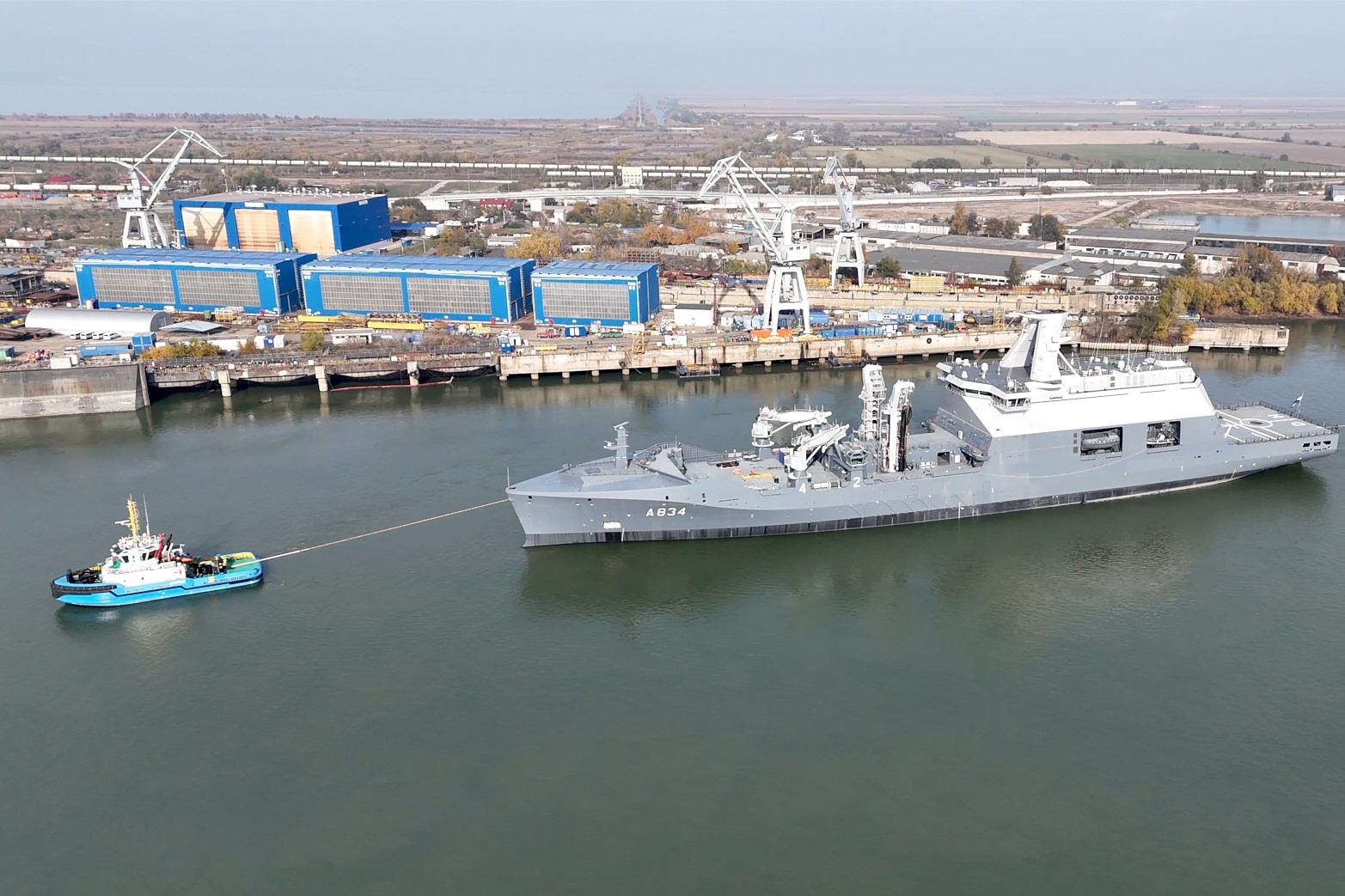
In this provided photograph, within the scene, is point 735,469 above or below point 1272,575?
above

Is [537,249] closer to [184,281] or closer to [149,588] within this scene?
[184,281]

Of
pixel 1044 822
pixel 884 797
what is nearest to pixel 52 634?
pixel 884 797

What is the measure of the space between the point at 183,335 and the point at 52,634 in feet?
70.0

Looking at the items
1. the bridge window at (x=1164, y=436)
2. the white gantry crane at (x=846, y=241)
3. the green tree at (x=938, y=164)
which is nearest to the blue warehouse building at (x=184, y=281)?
the white gantry crane at (x=846, y=241)

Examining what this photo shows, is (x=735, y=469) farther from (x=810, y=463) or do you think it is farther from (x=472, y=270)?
(x=472, y=270)

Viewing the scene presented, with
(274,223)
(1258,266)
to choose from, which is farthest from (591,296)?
(1258,266)

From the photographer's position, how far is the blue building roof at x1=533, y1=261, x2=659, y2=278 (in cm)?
3578

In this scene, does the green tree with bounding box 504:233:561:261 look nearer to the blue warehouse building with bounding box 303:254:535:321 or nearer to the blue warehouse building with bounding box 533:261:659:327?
the blue warehouse building with bounding box 303:254:535:321

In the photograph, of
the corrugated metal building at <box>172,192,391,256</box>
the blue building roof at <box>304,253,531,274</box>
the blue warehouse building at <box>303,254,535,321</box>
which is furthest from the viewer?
the corrugated metal building at <box>172,192,391,256</box>

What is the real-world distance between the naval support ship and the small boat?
5.56 meters

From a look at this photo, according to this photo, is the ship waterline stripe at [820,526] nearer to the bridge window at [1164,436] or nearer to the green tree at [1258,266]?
the bridge window at [1164,436]

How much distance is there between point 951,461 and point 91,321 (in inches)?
1217

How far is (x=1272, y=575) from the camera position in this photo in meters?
17.9

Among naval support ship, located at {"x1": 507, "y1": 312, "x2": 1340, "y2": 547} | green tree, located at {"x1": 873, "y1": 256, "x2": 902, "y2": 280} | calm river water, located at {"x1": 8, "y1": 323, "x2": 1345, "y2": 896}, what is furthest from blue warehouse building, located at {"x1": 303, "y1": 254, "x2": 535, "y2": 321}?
naval support ship, located at {"x1": 507, "y1": 312, "x2": 1340, "y2": 547}
